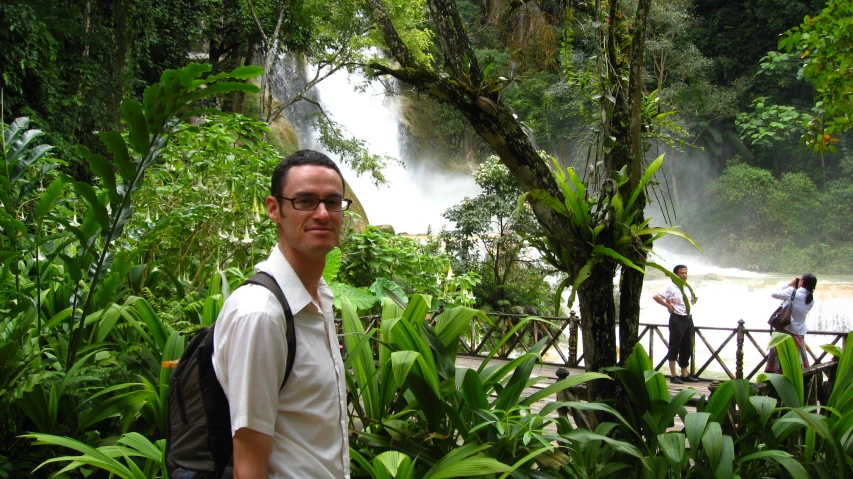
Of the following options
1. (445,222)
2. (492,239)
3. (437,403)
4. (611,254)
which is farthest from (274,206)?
(445,222)

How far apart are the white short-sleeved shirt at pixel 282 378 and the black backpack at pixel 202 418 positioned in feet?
0.10

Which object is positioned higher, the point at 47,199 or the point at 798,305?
the point at 798,305

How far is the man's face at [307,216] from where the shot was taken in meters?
1.36

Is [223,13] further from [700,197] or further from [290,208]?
[700,197]

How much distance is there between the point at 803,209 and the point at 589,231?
20.6m

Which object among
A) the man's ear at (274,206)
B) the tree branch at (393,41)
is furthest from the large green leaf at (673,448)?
the tree branch at (393,41)

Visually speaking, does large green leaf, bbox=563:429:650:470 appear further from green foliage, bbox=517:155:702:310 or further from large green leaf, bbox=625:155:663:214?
large green leaf, bbox=625:155:663:214

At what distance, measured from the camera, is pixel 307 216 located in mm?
1363

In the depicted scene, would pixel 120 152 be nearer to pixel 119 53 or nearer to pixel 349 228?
pixel 349 228

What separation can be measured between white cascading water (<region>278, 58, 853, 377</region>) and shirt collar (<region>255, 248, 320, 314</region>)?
12608 mm

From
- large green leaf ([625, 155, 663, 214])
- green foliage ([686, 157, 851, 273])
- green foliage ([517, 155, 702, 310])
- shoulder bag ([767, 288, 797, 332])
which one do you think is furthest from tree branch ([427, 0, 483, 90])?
green foliage ([686, 157, 851, 273])

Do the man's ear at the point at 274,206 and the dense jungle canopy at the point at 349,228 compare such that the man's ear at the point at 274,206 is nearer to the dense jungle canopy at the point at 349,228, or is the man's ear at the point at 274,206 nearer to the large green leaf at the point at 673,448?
the dense jungle canopy at the point at 349,228

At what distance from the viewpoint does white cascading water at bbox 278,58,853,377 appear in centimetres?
1445

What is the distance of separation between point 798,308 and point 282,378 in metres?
5.75
